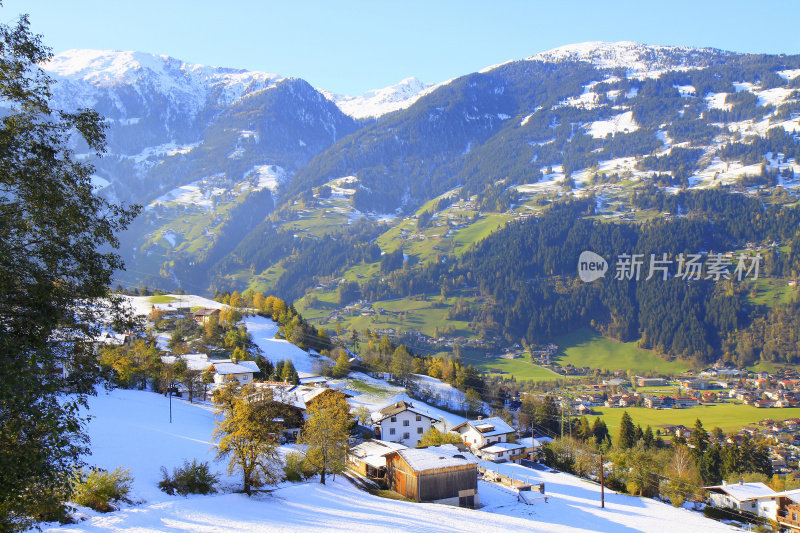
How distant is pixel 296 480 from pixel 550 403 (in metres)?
61.9

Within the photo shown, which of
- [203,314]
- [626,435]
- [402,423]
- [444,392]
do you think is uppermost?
[203,314]

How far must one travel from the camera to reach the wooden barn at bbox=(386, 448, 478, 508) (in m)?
36.4

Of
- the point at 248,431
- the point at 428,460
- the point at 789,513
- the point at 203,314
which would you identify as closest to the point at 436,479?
the point at 428,460

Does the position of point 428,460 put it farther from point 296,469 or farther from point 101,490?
point 101,490

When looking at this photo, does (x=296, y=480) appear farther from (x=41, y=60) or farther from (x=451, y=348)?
(x=451, y=348)

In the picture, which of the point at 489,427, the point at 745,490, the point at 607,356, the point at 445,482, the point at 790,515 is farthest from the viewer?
the point at 607,356

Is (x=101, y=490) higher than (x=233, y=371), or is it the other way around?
Result: (x=101, y=490)

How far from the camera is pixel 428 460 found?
38.2 m

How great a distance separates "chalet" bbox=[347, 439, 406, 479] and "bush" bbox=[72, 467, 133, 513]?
19568 mm

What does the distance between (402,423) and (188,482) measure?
35057mm

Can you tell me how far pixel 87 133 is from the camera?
1251cm

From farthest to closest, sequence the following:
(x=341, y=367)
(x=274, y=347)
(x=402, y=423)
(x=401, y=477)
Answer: (x=274, y=347) → (x=341, y=367) → (x=402, y=423) → (x=401, y=477)

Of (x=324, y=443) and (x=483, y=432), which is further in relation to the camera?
(x=483, y=432)

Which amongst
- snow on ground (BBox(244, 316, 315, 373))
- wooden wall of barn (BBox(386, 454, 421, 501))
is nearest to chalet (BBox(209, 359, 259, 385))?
snow on ground (BBox(244, 316, 315, 373))
